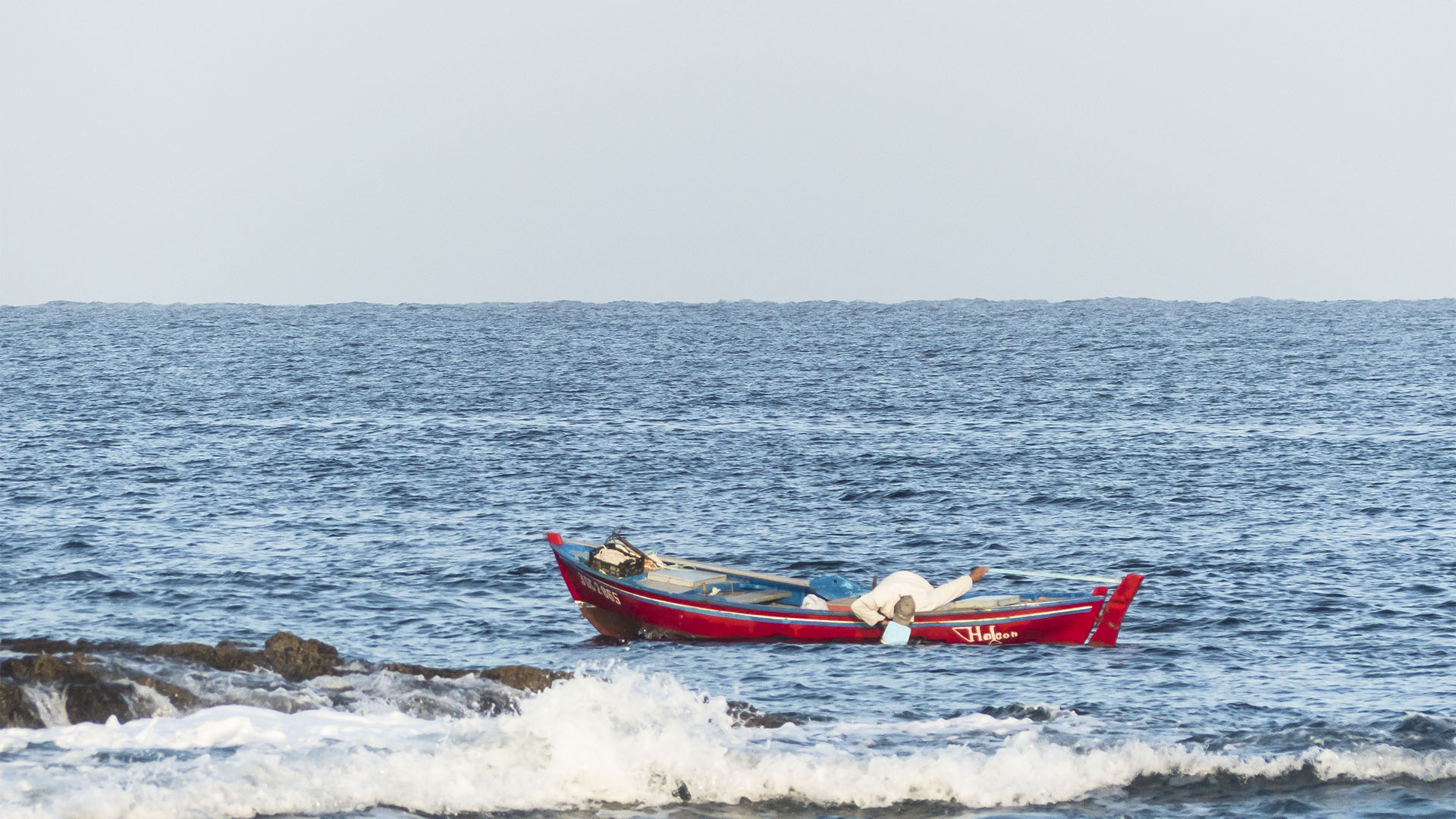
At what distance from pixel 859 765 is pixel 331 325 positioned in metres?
175

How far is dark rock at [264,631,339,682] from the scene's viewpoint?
20.3 metres

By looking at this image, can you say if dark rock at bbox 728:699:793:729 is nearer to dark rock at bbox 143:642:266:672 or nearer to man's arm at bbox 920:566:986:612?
man's arm at bbox 920:566:986:612

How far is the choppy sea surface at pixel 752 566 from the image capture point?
1692 cm

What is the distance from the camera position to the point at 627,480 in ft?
145

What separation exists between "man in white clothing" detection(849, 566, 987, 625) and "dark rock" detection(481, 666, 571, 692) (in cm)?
649

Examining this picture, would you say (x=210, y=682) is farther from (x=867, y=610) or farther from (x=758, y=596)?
(x=867, y=610)

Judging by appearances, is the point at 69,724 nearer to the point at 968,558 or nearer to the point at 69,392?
the point at 968,558

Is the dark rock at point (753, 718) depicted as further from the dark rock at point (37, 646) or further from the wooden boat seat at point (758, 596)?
the dark rock at point (37, 646)

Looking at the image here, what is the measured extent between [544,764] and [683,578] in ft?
34.5

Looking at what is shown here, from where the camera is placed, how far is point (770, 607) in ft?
84.1

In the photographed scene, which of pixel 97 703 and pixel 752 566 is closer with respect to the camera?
pixel 97 703

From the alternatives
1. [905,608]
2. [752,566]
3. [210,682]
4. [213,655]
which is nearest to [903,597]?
[905,608]

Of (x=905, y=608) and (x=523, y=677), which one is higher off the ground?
(x=905, y=608)

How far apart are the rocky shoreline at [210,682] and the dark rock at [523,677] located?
0.06 feet
